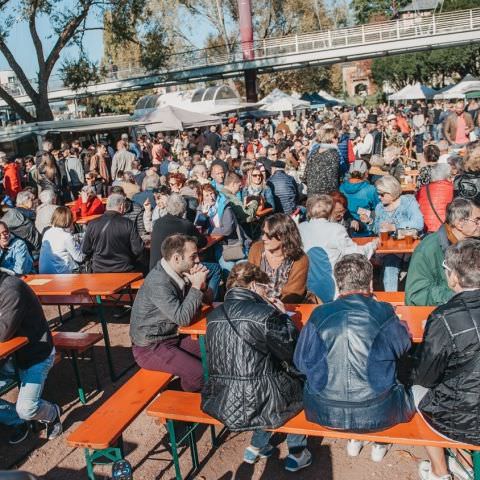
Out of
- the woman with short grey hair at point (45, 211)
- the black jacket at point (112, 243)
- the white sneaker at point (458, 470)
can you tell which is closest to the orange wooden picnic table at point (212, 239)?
the black jacket at point (112, 243)

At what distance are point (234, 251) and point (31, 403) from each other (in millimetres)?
2933

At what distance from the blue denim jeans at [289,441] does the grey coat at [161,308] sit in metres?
0.87

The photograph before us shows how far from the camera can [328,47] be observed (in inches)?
1305

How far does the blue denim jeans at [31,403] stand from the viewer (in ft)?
12.7

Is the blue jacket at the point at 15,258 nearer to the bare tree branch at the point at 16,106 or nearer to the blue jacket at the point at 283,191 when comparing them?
the blue jacket at the point at 283,191

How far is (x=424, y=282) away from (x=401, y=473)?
4.02 ft

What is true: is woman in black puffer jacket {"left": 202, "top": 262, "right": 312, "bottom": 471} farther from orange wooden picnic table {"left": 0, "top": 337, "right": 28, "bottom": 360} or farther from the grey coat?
orange wooden picnic table {"left": 0, "top": 337, "right": 28, "bottom": 360}

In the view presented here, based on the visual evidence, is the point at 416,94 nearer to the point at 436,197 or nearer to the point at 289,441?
the point at 436,197

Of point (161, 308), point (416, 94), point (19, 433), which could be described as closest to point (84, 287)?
point (19, 433)

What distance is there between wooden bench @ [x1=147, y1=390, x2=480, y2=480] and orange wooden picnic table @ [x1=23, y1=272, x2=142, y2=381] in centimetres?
152

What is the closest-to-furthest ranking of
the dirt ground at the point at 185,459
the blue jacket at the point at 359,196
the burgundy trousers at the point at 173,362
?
the dirt ground at the point at 185,459 < the burgundy trousers at the point at 173,362 < the blue jacket at the point at 359,196

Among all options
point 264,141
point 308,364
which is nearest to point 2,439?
point 308,364

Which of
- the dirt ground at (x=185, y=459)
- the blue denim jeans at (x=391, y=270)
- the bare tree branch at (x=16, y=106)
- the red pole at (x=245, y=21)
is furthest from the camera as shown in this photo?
the red pole at (x=245, y=21)

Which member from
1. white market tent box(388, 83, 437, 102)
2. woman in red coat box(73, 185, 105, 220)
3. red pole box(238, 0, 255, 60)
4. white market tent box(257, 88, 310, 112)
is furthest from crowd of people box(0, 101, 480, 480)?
red pole box(238, 0, 255, 60)
